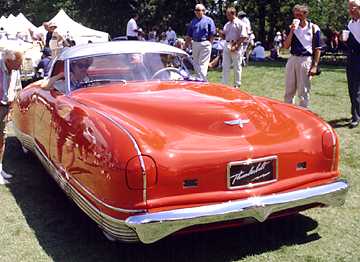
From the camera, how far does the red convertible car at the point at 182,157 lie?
11.2 feet

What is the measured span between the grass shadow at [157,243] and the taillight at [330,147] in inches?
25.0

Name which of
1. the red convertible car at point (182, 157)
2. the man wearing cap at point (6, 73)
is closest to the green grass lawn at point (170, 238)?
the red convertible car at point (182, 157)

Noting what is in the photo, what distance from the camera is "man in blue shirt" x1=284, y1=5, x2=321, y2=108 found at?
7645 millimetres

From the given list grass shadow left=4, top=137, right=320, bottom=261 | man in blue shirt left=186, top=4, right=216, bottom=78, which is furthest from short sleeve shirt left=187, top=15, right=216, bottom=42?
grass shadow left=4, top=137, right=320, bottom=261

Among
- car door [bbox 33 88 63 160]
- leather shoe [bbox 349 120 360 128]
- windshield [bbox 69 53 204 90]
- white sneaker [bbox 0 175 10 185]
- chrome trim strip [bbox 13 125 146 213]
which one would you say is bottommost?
white sneaker [bbox 0 175 10 185]

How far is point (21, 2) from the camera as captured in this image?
61594 millimetres

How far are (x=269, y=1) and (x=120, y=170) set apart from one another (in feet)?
125

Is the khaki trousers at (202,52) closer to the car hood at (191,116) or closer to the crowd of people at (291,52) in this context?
the crowd of people at (291,52)

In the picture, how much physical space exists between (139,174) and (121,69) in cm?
211

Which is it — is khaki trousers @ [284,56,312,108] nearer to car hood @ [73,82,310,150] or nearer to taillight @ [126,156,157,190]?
car hood @ [73,82,310,150]

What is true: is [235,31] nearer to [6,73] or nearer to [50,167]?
[6,73]

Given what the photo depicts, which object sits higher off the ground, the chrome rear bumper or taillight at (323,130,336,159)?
taillight at (323,130,336,159)

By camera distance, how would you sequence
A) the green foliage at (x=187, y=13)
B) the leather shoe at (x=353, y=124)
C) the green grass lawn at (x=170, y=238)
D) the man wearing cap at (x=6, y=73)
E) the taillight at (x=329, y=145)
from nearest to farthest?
1. the green grass lawn at (x=170, y=238)
2. the taillight at (x=329, y=145)
3. the man wearing cap at (x=6, y=73)
4. the leather shoe at (x=353, y=124)
5. the green foliage at (x=187, y=13)

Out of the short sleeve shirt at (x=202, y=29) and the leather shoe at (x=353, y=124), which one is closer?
the leather shoe at (x=353, y=124)
